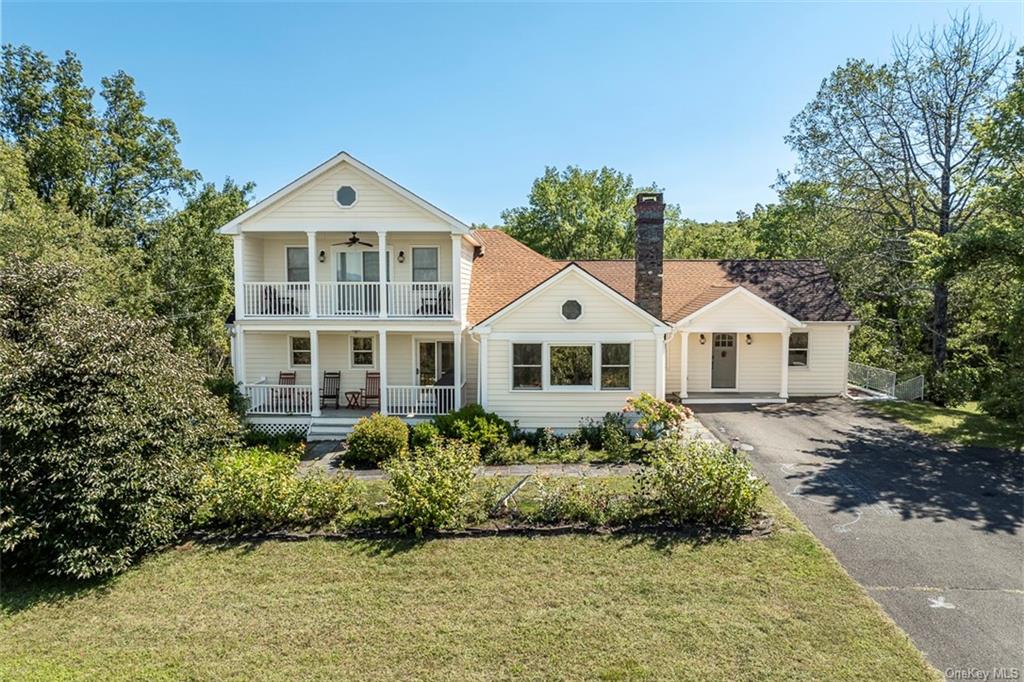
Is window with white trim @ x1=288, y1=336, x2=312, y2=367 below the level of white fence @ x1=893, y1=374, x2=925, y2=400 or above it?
above

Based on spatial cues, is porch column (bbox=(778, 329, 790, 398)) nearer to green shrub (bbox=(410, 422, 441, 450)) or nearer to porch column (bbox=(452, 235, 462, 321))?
porch column (bbox=(452, 235, 462, 321))

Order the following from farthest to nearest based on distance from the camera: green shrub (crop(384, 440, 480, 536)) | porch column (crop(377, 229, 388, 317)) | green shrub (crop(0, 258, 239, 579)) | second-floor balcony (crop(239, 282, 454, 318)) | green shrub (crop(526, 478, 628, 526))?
1. second-floor balcony (crop(239, 282, 454, 318))
2. porch column (crop(377, 229, 388, 317))
3. green shrub (crop(526, 478, 628, 526))
4. green shrub (crop(384, 440, 480, 536))
5. green shrub (crop(0, 258, 239, 579))

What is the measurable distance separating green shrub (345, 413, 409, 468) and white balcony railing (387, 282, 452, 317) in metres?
3.93

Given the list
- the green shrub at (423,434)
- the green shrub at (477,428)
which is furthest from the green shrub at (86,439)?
the green shrub at (477,428)

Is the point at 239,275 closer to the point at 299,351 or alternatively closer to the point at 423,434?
the point at 299,351

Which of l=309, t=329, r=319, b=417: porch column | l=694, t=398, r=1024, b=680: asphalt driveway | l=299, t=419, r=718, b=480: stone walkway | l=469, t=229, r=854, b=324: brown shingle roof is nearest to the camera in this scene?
l=694, t=398, r=1024, b=680: asphalt driveway

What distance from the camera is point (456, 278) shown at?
15.6 metres

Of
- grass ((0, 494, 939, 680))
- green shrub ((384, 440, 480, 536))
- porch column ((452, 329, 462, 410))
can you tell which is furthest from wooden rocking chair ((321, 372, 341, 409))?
grass ((0, 494, 939, 680))

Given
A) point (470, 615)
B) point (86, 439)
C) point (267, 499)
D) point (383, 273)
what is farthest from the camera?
point (383, 273)

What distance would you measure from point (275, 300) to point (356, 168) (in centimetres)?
466

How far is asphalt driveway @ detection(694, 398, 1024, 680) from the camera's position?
6289mm

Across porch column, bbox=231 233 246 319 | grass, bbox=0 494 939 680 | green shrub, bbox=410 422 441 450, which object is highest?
porch column, bbox=231 233 246 319

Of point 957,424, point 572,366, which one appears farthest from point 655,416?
point 957,424

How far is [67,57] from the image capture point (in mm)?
Result: 27109
